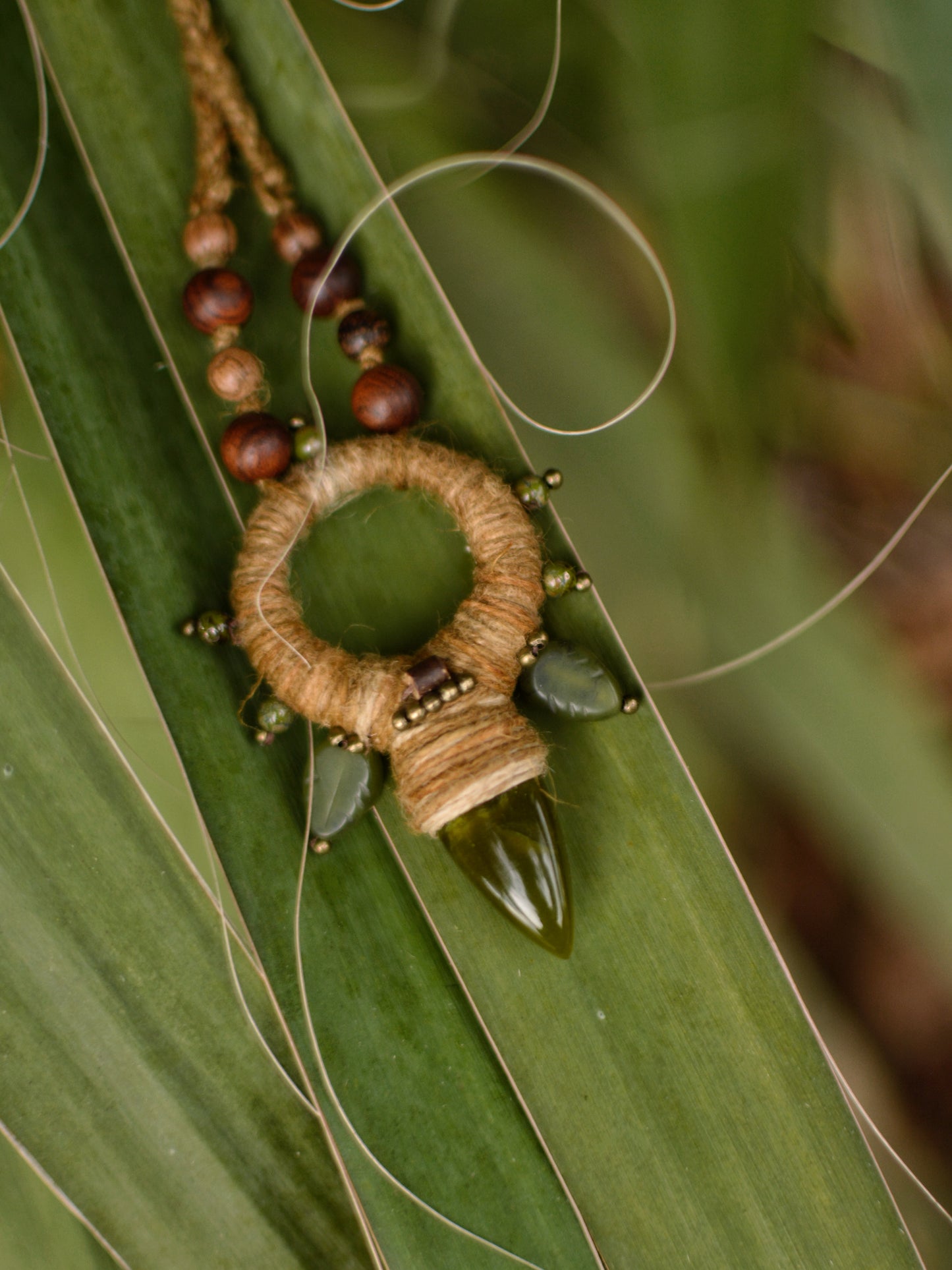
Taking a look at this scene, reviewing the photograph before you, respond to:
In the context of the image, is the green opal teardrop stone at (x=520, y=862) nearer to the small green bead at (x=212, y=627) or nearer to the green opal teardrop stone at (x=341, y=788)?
the green opal teardrop stone at (x=341, y=788)

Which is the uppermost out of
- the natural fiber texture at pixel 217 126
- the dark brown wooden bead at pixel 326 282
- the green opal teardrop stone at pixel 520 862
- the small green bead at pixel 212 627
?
the natural fiber texture at pixel 217 126

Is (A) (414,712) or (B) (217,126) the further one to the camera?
(B) (217,126)

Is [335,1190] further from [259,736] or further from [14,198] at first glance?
[14,198]

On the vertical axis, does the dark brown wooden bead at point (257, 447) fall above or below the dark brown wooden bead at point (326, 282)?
below

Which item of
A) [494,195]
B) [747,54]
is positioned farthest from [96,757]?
[747,54]

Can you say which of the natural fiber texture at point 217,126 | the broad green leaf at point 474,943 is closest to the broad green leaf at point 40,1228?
the broad green leaf at point 474,943

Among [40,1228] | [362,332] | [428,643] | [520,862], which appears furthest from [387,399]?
[40,1228]

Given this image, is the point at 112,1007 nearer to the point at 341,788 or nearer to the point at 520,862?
the point at 341,788
